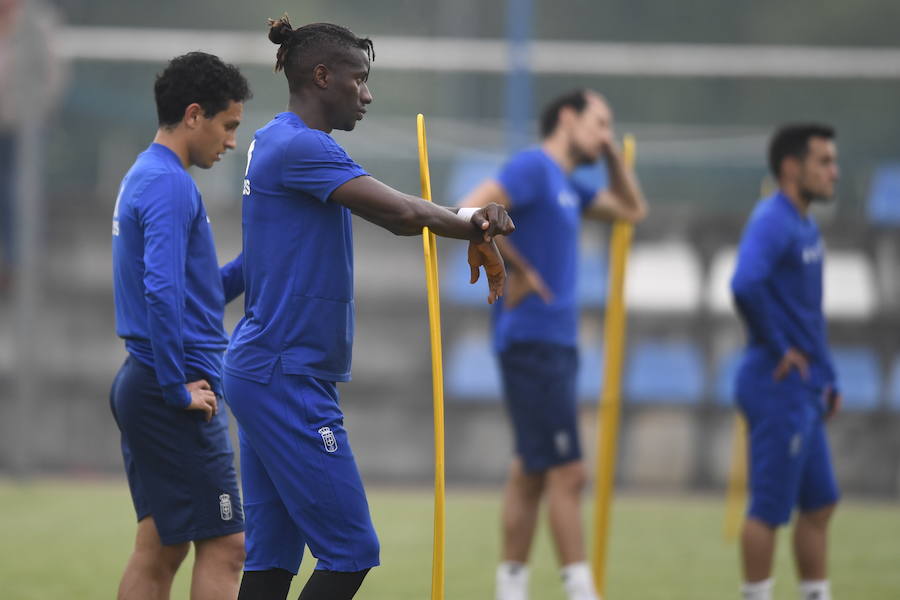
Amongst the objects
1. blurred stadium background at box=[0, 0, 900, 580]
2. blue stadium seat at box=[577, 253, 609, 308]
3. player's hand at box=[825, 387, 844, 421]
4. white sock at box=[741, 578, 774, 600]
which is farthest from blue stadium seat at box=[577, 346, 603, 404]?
white sock at box=[741, 578, 774, 600]

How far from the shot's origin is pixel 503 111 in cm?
1323

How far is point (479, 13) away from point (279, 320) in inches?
418

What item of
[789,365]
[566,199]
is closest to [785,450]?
[789,365]

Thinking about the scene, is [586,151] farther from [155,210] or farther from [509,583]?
[155,210]

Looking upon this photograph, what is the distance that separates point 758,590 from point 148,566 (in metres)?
2.64

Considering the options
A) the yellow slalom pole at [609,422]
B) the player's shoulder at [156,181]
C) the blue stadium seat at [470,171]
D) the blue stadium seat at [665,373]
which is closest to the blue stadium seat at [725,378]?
the blue stadium seat at [665,373]

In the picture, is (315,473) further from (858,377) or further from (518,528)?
(858,377)

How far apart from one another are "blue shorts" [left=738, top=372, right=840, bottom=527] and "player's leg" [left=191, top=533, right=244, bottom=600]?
2.34 m

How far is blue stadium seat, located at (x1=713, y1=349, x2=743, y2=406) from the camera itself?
1173 centimetres

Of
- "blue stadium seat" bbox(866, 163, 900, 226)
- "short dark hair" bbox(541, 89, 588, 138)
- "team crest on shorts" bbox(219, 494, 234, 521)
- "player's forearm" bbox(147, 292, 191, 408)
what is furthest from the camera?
"blue stadium seat" bbox(866, 163, 900, 226)

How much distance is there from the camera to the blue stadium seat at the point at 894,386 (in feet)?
37.9

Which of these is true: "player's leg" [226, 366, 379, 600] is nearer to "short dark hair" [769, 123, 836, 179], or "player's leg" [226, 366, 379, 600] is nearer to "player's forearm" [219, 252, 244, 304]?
"player's forearm" [219, 252, 244, 304]

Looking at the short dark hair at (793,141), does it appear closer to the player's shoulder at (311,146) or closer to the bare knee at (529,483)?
the bare knee at (529,483)

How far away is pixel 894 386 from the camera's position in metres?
11.6
